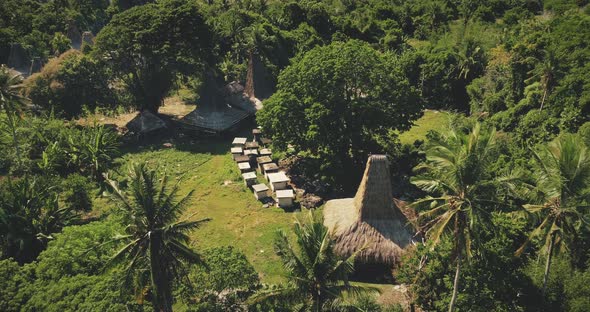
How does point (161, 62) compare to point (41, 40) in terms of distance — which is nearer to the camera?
point (161, 62)

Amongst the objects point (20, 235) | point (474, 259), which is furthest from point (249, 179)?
point (474, 259)

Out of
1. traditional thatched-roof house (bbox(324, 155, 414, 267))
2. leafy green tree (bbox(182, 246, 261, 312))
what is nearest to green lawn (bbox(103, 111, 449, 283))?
leafy green tree (bbox(182, 246, 261, 312))

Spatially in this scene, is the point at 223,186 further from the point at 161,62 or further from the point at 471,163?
the point at 471,163

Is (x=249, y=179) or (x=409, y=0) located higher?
(x=409, y=0)

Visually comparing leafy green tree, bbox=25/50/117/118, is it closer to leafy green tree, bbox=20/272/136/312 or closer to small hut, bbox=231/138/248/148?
small hut, bbox=231/138/248/148

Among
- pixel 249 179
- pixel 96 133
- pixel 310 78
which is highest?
pixel 310 78
